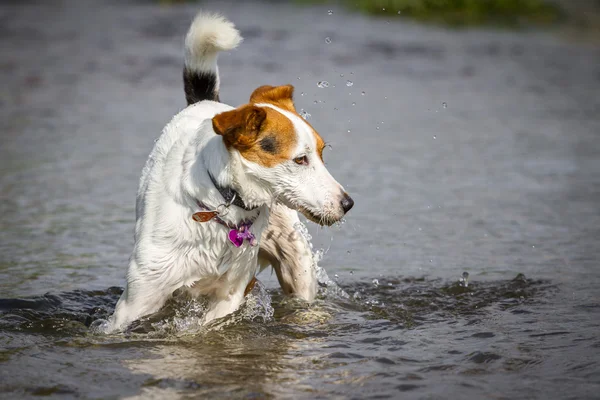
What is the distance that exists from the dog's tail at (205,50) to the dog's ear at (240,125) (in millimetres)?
1087

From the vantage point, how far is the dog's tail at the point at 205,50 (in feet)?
18.1

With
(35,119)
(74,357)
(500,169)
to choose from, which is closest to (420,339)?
(74,357)

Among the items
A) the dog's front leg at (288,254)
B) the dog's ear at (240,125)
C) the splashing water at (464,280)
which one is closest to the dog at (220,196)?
the dog's ear at (240,125)

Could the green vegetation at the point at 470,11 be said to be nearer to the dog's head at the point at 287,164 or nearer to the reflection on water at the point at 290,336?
the reflection on water at the point at 290,336

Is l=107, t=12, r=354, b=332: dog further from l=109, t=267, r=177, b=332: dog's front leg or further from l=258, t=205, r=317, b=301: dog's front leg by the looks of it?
l=258, t=205, r=317, b=301: dog's front leg

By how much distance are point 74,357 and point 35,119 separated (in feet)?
27.9

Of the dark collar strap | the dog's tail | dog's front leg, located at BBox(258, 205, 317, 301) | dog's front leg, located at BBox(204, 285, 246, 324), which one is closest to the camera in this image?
the dark collar strap

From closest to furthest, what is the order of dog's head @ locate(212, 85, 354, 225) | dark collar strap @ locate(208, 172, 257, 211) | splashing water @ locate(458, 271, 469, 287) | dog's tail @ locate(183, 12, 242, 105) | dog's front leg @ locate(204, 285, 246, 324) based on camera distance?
1. dog's head @ locate(212, 85, 354, 225)
2. dark collar strap @ locate(208, 172, 257, 211)
3. dog's front leg @ locate(204, 285, 246, 324)
4. dog's tail @ locate(183, 12, 242, 105)
5. splashing water @ locate(458, 271, 469, 287)

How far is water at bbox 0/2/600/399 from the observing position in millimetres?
4801

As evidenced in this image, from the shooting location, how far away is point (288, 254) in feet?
19.6

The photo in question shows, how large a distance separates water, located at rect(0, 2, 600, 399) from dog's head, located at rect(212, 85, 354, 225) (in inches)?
38.3

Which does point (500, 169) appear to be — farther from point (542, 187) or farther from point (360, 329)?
point (360, 329)

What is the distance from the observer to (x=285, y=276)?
610cm

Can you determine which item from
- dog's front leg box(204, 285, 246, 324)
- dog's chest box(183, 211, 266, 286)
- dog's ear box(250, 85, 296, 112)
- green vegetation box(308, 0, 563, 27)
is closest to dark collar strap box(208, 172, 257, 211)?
dog's chest box(183, 211, 266, 286)
